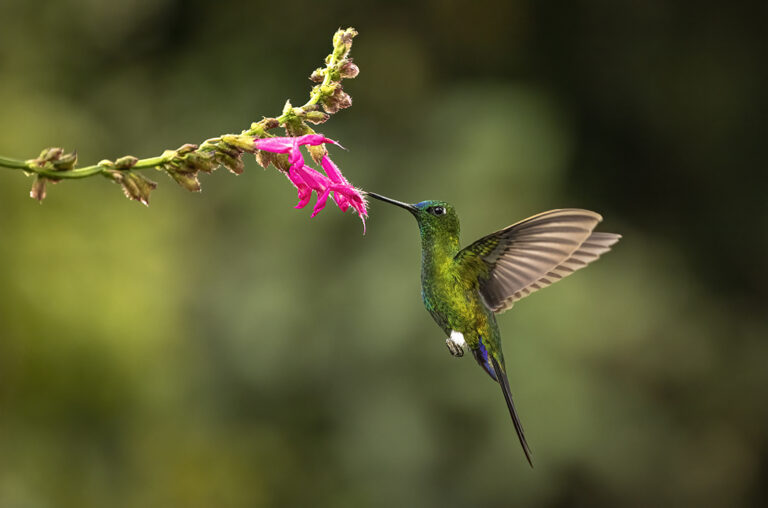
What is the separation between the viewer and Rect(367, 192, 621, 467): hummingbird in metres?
2.07

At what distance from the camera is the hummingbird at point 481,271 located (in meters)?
2.07

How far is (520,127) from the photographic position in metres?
7.02

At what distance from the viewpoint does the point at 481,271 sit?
2227mm

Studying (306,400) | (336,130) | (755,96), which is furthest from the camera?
(755,96)

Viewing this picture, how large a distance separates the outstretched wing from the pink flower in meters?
0.36

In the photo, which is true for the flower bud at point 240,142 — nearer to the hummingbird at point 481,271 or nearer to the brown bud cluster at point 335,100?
the brown bud cluster at point 335,100

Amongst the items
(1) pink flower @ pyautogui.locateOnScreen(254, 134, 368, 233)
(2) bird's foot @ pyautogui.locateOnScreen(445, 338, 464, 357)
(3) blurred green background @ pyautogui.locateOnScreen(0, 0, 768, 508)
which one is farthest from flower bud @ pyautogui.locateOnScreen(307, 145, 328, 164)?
(3) blurred green background @ pyautogui.locateOnScreen(0, 0, 768, 508)

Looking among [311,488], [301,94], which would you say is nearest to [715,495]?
[311,488]

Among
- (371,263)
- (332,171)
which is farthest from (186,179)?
(371,263)

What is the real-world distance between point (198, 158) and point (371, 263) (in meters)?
4.88

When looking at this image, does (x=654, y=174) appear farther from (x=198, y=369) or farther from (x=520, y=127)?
(x=198, y=369)

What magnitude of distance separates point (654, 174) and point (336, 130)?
2.69 metres

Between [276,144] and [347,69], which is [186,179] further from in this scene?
[347,69]

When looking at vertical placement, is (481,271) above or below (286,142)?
below
